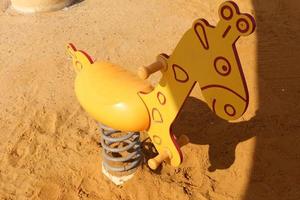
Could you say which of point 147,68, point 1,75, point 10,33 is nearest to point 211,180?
point 147,68

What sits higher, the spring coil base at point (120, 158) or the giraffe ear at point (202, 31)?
the giraffe ear at point (202, 31)

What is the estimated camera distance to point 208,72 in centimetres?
266

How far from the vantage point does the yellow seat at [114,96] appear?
3197 mm

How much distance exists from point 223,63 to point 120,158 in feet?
5.25

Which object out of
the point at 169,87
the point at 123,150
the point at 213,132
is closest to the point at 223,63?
the point at 169,87

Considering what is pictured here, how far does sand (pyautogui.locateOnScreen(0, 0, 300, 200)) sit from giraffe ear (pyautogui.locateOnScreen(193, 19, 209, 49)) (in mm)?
1761

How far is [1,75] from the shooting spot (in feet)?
18.6

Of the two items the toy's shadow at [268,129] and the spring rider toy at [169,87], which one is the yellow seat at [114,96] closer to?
the spring rider toy at [169,87]

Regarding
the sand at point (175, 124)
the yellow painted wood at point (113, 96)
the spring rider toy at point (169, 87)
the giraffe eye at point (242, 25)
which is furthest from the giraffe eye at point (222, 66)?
the sand at point (175, 124)

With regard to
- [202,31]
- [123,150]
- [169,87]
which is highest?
[202,31]

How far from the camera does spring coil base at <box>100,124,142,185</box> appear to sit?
3727 mm

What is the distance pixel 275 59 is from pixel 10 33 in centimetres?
416

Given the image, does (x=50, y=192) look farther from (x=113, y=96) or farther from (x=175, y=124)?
(x=175, y=124)

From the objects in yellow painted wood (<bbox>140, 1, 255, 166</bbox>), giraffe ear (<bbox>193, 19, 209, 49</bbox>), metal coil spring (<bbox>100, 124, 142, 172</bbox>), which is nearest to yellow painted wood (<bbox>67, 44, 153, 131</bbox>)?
yellow painted wood (<bbox>140, 1, 255, 166</bbox>)
